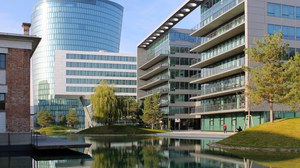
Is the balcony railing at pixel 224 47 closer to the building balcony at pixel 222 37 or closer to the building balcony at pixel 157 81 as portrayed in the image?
the building balcony at pixel 222 37

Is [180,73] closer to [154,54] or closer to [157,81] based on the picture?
[157,81]

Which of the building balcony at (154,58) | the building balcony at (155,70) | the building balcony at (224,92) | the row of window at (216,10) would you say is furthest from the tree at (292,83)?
the building balcony at (154,58)

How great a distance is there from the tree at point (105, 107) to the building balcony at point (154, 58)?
22.1m

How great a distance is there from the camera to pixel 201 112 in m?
66.5

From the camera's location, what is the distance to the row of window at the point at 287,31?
52.2 meters

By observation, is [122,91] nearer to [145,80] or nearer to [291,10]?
[145,80]

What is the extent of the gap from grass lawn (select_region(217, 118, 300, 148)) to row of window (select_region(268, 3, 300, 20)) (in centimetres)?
2552

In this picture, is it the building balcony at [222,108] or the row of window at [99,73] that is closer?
the building balcony at [222,108]

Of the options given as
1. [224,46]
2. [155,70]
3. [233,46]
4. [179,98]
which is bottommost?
[179,98]

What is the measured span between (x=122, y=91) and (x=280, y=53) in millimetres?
92671

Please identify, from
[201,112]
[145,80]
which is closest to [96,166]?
[201,112]

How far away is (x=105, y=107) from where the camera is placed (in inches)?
2518

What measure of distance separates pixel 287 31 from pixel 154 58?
126 ft

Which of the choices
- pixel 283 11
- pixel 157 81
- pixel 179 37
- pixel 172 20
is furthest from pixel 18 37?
pixel 179 37
